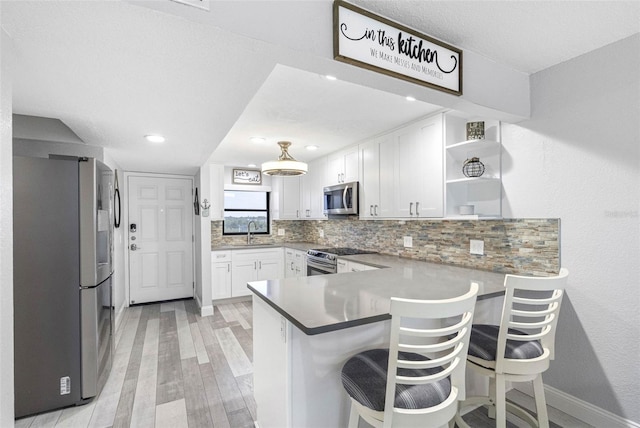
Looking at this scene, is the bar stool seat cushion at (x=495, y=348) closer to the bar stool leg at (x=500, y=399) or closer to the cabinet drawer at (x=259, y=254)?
the bar stool leg at (x=500, y=399)

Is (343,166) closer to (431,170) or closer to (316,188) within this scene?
(316,188)

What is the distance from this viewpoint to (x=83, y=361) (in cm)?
217

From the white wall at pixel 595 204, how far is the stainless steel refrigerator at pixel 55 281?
323 cm

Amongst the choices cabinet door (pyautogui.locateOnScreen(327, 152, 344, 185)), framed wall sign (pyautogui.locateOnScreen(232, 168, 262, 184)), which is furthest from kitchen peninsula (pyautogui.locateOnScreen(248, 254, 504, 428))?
framed wall sign (pyautogui.locateOnScreen(232, 168, 262, 184))

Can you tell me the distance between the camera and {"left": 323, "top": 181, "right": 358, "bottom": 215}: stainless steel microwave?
3.78 meters

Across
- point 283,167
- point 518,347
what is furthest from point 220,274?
point 518,347

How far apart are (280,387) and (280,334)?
266 millimetres

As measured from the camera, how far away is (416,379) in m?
1.12

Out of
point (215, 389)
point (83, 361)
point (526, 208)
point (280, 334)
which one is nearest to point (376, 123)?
point (526, 208)

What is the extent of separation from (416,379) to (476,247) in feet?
6.20

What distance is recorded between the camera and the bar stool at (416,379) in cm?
110

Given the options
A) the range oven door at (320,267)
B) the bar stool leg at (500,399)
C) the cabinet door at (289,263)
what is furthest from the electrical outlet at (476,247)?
the cabinet door at (289,263)

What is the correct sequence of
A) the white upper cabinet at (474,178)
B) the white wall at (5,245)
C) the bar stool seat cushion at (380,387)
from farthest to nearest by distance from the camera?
the white upper cabinet at (474,178) → the bar stool seat cushion at (380,387) → the white wall at (5,245)

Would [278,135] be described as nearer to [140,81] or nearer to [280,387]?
[140,81]
